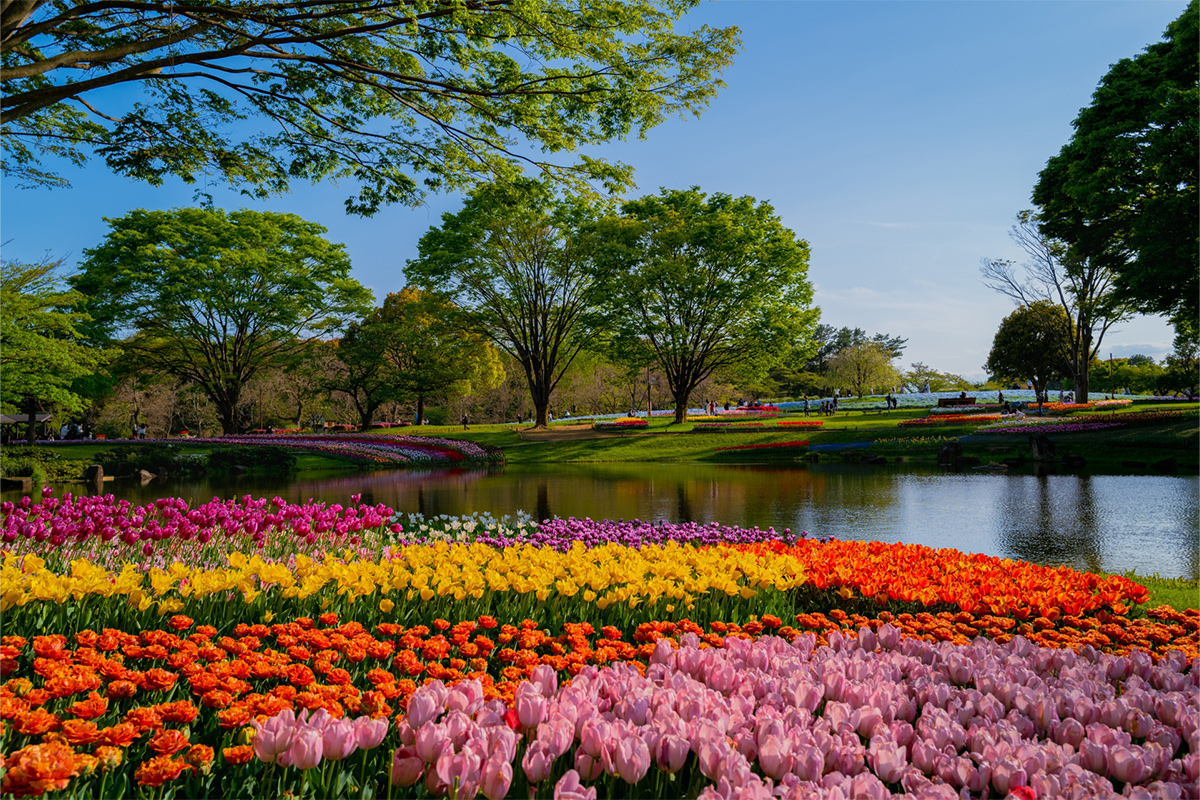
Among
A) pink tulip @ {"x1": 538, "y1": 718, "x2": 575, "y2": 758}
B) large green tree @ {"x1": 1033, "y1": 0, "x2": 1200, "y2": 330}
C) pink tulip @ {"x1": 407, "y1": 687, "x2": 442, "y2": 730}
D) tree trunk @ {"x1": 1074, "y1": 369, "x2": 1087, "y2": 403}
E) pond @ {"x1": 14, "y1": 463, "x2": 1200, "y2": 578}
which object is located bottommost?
pond @ {"x1": 14, "y1": 463, "x2": 1200, "y2": 578}

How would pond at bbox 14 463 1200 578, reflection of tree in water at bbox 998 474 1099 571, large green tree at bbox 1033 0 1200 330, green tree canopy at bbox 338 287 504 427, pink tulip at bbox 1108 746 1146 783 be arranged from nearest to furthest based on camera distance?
pink tulip at bbox 1108 746 1146 783 → reflection of tree in water at bbox 998 474 1099 571 → pond at bbox 14 463 1200 578 → large green tree at bbox 1033 0 1200 330 → green tree canopy at bbox 338 287 504 427

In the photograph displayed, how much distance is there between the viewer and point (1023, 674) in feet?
9.05

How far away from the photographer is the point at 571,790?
1587 mm

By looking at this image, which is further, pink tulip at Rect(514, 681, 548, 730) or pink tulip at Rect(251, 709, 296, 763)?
pink tulip at Rect(514, 681, 548, 730)

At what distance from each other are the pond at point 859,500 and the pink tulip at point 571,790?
8036mm

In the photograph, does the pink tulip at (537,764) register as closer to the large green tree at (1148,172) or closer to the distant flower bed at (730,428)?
the large green tree at (1148,172)

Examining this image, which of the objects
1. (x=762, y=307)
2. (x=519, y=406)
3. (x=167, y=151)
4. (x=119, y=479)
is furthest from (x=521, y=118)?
(x=519, y=406)

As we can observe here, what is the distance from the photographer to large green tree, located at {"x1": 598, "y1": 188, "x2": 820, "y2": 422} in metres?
29.8

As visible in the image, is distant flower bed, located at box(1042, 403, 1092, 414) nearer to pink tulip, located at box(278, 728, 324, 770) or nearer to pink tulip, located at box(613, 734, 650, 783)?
pink tulip, located at box(613, 734, 650, 783)

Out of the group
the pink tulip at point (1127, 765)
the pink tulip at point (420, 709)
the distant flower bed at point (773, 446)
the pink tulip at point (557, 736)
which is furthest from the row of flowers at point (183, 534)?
the distant flower bed at point (773, 446)

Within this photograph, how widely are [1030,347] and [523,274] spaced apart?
39.6m

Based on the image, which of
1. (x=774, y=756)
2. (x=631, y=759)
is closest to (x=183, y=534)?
(x=631, y=759)

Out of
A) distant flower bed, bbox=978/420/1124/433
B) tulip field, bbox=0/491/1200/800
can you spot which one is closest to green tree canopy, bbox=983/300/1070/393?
distant flower bed, bbox=978/420/1124/433

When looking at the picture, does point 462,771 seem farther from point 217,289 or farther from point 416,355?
point 416,355
